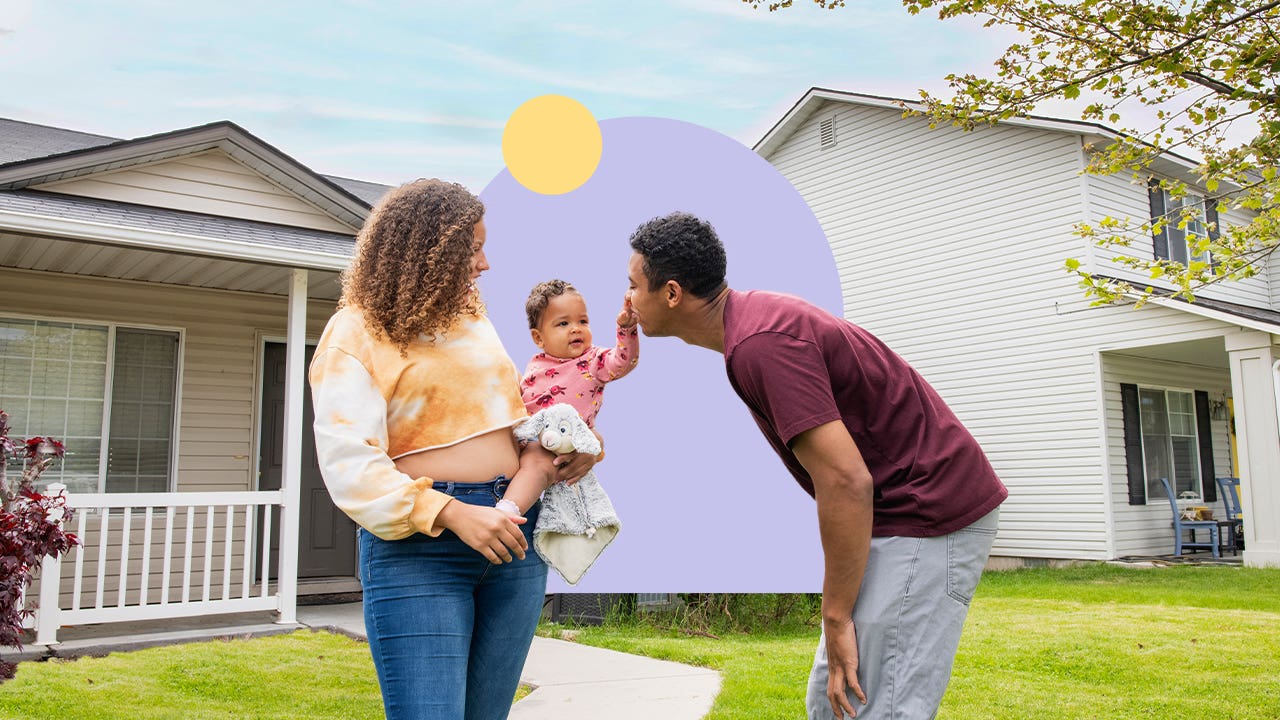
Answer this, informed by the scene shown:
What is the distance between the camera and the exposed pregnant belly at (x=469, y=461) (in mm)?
1922

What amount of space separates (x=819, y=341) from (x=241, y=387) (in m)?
7.61

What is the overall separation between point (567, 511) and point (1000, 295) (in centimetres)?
1254

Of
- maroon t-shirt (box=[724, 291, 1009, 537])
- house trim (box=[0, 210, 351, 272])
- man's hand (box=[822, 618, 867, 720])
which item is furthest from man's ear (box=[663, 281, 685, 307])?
house trim (box=[0, 210, 351, 272])

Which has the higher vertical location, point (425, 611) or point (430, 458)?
point (430, 458)

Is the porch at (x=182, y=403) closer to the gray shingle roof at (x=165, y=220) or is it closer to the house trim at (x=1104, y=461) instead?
the gray shingle roof at (x=165, y=220)

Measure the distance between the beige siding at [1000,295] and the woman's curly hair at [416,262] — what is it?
1170 centimetres

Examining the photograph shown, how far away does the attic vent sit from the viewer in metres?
15.4

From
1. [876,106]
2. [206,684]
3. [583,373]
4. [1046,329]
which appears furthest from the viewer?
[876,106]

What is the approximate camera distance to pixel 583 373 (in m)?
3.14

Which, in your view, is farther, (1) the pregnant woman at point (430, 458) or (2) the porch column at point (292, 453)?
(2) the porch column at point (292, 453)

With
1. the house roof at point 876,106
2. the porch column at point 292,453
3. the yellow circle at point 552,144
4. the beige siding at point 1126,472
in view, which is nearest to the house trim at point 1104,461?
the beige siding at point 1126,472

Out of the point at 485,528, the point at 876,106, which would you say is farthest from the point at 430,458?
the point at 876,106

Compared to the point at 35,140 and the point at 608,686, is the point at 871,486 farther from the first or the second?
the point at 35,140

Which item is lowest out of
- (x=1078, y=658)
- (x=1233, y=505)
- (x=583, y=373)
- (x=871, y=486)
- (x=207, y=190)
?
(x=1078, y=658)
